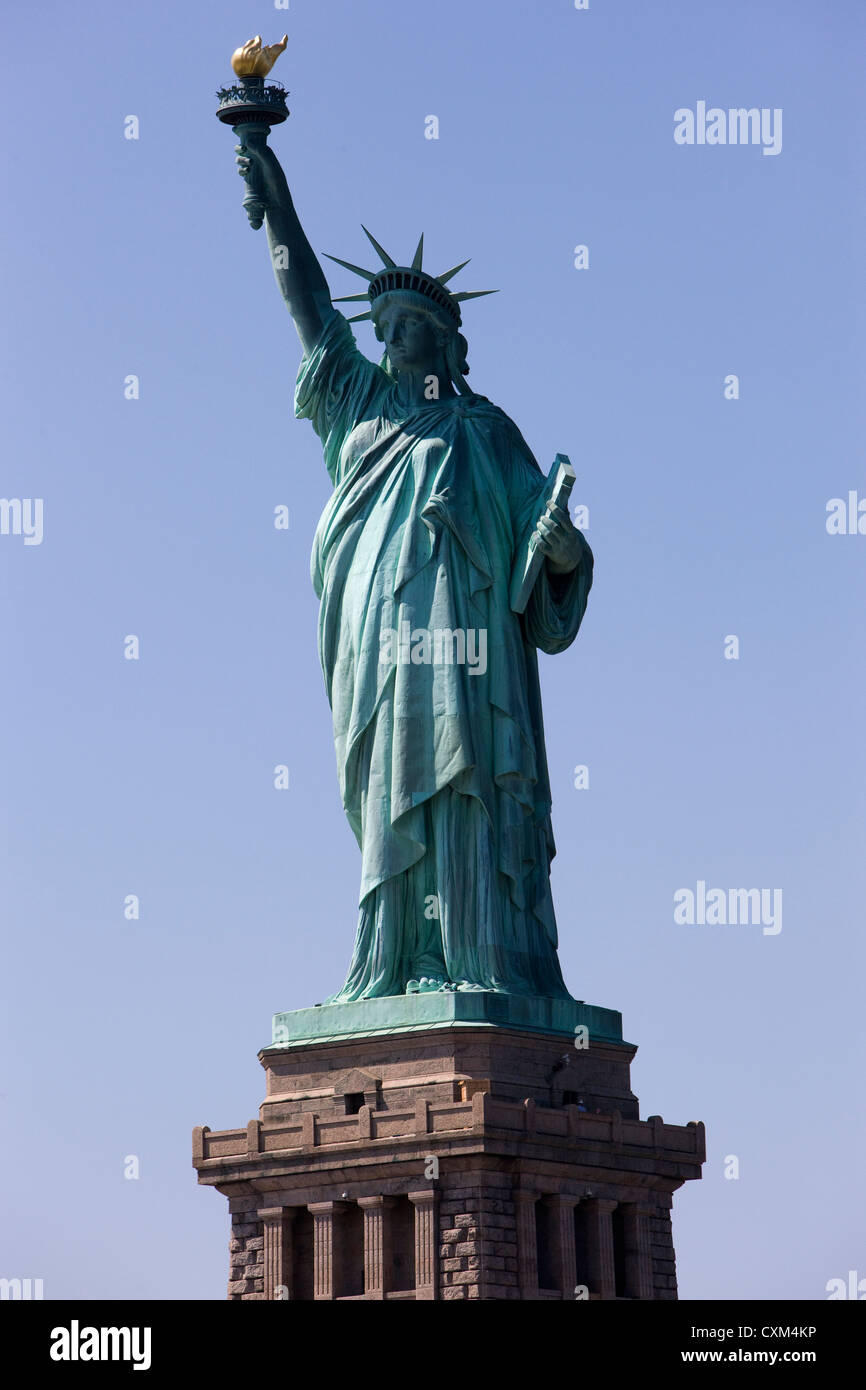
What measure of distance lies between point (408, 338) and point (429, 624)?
3334 millimetres

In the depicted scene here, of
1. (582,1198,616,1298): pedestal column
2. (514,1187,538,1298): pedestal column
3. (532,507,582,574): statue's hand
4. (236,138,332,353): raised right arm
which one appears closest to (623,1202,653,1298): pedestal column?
(582,1198,616,1298): pedestal column

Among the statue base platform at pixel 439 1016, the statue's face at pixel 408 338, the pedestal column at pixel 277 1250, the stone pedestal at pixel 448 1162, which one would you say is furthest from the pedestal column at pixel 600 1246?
the statue's face at pixel 408 338

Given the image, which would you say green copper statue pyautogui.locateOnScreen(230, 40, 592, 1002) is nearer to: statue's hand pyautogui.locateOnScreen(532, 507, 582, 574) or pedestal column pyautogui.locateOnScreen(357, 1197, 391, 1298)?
statue's hand pyautogui.locateOnScreen(532, 507, 582, 574)

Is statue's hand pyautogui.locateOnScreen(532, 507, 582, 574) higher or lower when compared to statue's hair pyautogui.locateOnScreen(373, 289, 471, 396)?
lower

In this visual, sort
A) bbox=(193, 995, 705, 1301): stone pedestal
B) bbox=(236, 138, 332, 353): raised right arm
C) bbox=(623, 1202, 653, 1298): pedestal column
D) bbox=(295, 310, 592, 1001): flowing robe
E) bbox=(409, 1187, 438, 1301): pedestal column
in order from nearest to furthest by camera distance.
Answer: bbox=(409, 1187, 438, 1301): pedestal column, bbox=(193, 995, 705, 1301): stone pedestal, bbox=(623, 1202, 653, 1298): pedestal column, bbox=(295, 310, 592, 1001): flowing robe, bbox=(236, 138, 332, 353): raised right arm


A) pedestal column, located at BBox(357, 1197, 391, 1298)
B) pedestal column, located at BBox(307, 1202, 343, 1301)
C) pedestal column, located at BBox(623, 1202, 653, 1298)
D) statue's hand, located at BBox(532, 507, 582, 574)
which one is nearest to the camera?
pedestal column, located at BBox(357, 1197, 391, 1298)

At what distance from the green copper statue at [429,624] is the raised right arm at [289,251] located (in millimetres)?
22

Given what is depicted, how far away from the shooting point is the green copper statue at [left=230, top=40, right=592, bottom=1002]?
35.7 metres

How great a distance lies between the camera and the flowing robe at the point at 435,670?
35656 mm

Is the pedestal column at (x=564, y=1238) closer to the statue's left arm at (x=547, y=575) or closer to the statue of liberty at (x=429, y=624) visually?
the statue of liberty at (x=429, y=624)

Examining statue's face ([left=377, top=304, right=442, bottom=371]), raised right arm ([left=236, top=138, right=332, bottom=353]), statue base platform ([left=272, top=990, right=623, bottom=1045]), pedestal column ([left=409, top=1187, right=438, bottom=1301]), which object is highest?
raised right arm ([left=236, top=138, right=332, bottom=353])

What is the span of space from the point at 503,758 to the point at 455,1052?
335 cm
